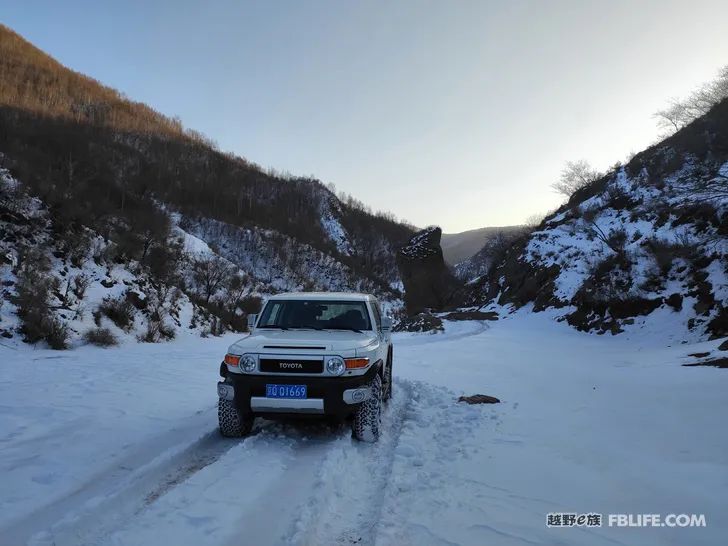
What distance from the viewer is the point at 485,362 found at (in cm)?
1272

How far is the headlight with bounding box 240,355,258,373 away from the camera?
5.21 meters

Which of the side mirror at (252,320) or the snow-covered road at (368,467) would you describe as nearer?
the snow-covered road at (368,467)

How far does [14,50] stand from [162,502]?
4331 inches

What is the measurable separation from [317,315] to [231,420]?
1973 mm

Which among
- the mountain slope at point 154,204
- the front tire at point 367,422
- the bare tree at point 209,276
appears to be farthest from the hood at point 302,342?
the bare tree at point 209,276

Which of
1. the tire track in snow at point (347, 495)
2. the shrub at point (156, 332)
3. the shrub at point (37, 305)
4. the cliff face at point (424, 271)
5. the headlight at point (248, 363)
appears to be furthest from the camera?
the cliff face at point (424, 271)

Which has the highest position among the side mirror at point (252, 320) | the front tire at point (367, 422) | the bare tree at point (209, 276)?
the bare tree at point (209, 276)

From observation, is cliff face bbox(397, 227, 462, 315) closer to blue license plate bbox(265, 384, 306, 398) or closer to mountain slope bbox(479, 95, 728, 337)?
mountain slope bbox(479, 95, 728, 337)

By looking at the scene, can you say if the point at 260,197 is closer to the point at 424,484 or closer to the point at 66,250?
the point at 66,250

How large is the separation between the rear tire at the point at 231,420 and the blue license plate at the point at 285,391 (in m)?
0.54

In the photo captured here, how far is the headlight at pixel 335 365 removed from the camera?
5.11 metres

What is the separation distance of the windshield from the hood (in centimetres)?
48

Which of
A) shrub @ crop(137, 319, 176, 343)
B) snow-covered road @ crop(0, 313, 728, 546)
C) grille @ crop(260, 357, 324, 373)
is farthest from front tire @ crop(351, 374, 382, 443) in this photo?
shrub @ crop(137, 319, 176, 343)

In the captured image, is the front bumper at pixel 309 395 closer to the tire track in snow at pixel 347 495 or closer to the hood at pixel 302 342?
the hood at pixel 302 342
